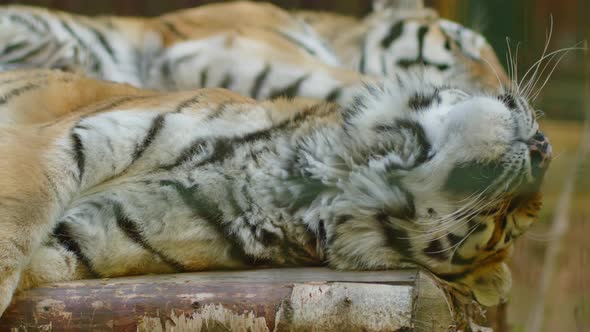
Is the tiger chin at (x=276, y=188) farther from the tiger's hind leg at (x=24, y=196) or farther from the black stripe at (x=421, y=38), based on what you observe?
the black stripe at (x=421, y=38)

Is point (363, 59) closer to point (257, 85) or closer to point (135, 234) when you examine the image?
point (257, 85)

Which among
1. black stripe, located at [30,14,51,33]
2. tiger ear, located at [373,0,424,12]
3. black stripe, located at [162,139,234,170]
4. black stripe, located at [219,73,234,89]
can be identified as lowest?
black stripe, located at [219,73,234,89]

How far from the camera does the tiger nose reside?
134cm

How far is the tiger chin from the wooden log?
0.08m

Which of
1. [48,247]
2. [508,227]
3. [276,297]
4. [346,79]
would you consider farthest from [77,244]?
[346,79]

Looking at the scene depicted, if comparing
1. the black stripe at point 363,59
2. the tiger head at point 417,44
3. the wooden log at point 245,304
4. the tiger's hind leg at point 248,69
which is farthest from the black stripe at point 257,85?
the wooden log at point 245,304

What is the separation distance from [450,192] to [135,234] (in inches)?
21.8

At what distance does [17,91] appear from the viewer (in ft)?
6.14

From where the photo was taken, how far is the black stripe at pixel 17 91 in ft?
6.03

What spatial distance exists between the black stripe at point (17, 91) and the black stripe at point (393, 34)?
1.61 metres

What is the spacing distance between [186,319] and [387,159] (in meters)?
0.45

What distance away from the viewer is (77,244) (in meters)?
1.46

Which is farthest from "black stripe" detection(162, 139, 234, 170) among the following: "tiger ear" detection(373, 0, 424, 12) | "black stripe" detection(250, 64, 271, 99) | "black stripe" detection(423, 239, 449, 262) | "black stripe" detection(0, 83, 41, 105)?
"tiger ear" detection(373, 0, 424, 12)

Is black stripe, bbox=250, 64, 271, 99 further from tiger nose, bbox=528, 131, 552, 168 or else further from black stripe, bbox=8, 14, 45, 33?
tiger nose, bbox=528, 131, 552, 168
